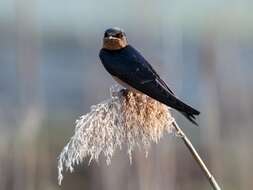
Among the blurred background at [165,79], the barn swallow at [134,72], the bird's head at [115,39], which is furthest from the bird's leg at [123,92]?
the blurred background at [165,79]

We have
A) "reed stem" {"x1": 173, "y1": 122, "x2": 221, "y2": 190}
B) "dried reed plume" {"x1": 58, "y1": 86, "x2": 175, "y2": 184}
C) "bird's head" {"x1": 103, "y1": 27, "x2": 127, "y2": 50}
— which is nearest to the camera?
"reed stem" {"x1": 173, "y1": 122, "x2": 221, "y2": 190}

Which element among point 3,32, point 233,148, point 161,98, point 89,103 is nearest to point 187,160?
point 233,148

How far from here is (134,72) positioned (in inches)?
84.5

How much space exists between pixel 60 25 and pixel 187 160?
644 cm

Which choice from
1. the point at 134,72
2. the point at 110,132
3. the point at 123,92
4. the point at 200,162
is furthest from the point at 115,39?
the point at 200,162

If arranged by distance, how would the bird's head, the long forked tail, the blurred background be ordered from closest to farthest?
the long forked tail < the bird's head < the blurred background

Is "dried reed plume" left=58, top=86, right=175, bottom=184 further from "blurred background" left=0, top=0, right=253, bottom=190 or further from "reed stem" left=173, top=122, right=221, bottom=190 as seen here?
"blurred background" left=0, top=0, right=253, bottom=190

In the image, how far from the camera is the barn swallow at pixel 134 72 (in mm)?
1923

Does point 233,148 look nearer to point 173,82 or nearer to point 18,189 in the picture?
point 173,82

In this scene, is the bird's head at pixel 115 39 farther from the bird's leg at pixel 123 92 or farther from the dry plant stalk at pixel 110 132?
the dry plant stalk at pixel 110 132

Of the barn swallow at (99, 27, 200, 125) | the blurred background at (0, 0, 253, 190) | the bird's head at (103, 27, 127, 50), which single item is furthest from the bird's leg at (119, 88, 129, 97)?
the blurred background at (0, 0, 253, 190)

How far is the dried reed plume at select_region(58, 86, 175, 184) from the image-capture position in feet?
5.79

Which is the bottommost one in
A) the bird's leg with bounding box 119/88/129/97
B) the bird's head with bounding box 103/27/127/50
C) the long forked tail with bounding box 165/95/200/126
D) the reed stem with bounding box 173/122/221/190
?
the reed stem with bounding box 173/122/221/190

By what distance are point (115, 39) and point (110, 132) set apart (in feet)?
1.88
